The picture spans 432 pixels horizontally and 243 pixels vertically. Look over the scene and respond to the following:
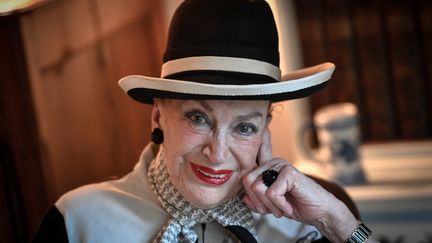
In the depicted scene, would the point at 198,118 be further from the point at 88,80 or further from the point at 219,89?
the point at 88,80

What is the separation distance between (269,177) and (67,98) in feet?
2.59

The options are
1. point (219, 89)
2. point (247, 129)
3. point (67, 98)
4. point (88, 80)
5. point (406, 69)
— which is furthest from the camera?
point (406, 69)

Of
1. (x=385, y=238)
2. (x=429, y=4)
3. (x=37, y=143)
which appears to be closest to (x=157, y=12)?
(x=37, y=143)

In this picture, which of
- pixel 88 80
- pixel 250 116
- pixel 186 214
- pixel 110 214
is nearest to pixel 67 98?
pixel 88 80

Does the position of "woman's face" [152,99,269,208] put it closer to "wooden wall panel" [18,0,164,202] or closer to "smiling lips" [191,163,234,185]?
"smiling lips" [191,163,234,185]

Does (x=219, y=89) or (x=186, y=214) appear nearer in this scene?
(x=219, y=89)

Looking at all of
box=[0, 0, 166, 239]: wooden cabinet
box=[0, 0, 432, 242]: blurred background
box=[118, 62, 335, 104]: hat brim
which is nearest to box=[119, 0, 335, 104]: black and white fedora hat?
box=[118, 62, 335, 104]: hat brim

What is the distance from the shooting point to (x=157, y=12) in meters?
2.33

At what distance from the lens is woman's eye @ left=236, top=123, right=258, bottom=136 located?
3.86 ft

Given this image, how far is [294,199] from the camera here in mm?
1273

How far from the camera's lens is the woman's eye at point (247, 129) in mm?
1176

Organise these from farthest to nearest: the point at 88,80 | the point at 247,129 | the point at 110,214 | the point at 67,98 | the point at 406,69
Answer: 1. the point at 406,69
2. the point at 88,80
3. the point at 67,98
4. the point at 110,214
5. the point at 247,129

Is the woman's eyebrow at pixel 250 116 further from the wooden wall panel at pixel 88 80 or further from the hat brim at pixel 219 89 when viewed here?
the wooden wall panel at pixel 88 80

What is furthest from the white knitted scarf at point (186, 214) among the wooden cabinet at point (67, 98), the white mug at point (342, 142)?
the white mug at point (342, 142)
